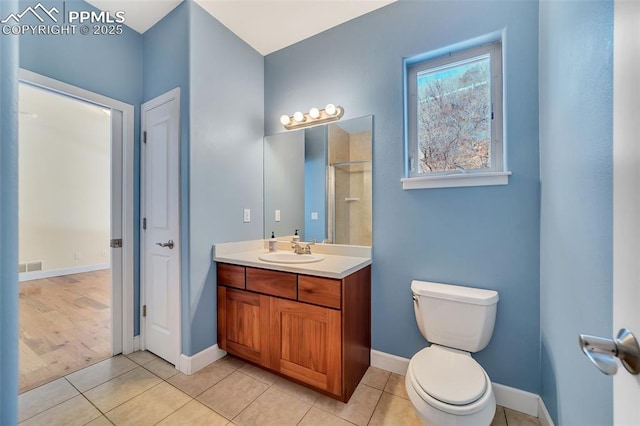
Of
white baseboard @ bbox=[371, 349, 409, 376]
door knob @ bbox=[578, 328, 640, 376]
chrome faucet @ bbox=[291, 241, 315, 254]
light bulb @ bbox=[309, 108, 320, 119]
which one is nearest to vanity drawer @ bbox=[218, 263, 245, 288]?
chrome faucet @ bbox=[291, 241, 315, 254]

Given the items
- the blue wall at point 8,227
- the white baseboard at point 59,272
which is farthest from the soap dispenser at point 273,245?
the white baseboard at point 59,272

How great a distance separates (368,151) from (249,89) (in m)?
1.27

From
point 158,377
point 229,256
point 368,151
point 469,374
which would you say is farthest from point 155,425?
point 368,151

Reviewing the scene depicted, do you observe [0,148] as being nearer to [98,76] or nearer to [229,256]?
[229,256]

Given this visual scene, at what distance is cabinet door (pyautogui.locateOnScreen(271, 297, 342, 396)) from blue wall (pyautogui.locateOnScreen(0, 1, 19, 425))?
1182mm

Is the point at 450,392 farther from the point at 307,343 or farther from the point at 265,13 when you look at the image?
the point at 265,13

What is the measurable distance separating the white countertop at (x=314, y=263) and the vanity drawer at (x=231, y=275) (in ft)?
0.16

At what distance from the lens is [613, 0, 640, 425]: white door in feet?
1.38

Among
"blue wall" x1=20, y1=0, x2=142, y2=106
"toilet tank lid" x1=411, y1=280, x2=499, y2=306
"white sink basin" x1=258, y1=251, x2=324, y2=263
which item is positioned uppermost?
"blue wall" x1=20, y1=0, x2=142, y2=106

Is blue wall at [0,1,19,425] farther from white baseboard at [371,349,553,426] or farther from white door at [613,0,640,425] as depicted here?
white baseboard at [371,349,553,426]

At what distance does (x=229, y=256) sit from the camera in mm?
2018

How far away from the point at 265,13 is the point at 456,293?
2387 mm

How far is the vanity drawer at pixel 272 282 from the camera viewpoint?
5.42 feet
